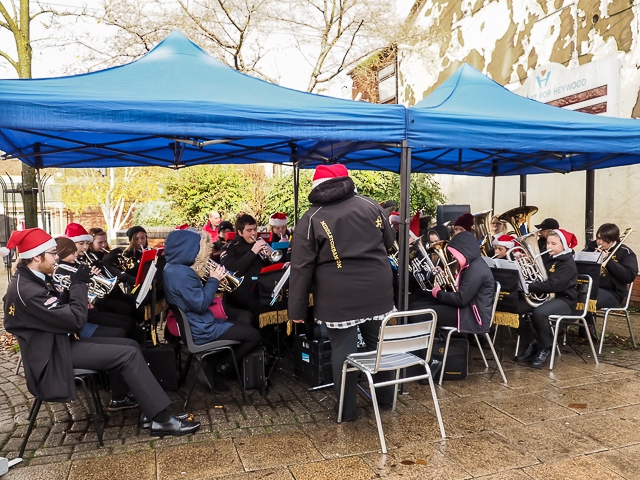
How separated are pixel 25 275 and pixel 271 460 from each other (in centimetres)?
198

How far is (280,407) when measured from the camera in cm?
429

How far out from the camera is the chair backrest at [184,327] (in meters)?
4.12

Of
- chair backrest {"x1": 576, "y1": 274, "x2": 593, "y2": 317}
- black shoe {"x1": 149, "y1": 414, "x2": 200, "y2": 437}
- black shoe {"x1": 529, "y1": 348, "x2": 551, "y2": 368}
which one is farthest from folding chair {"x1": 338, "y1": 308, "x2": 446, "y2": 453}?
chair backrest {"x1": 576, "y1": 274, "x2": 593, "y2": 317}

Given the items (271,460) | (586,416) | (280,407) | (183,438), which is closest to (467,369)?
(586,416)

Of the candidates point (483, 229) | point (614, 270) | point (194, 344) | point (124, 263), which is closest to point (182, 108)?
point (194, 344)

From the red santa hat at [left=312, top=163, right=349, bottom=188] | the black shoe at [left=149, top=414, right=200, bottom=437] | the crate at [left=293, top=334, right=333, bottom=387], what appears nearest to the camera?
the black shoe at [left=149, top=414, right=200, bottom=437]

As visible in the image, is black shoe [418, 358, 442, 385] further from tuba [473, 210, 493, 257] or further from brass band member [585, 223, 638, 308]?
brass band member [585, 223, 638, 308]

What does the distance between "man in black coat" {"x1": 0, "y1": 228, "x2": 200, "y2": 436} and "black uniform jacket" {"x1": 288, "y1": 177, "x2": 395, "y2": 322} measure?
46.5 inches

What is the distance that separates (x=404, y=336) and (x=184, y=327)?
1751 millimetres

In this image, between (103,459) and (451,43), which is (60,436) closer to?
(103,459)

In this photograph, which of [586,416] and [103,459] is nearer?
[103,459]

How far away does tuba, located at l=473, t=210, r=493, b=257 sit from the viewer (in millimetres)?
6504

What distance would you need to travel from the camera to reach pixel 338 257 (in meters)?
3.73

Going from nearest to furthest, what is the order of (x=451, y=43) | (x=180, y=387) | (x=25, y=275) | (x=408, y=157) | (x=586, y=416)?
(x=25, y=275) < (x=586, y=416) < (x=408, y=157) < (x=180, y=387) < (x=451, y=43)
